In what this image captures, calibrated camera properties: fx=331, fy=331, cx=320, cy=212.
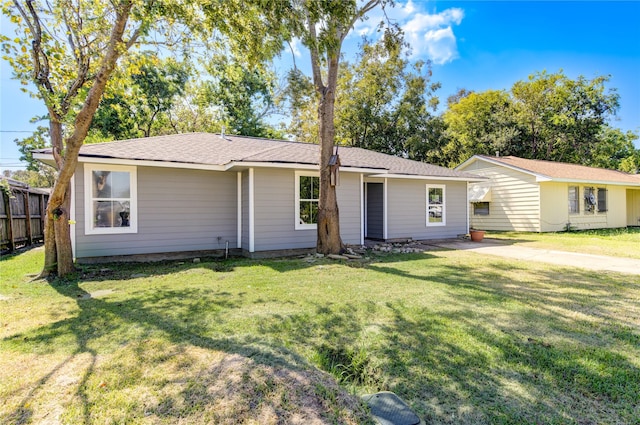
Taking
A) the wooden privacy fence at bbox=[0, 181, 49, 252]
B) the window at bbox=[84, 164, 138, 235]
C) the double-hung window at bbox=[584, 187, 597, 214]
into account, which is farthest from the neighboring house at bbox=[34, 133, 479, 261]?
the double-hung window at bbox=[584, 187, 597, 214]

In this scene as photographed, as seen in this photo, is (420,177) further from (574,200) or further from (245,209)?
(574,200)

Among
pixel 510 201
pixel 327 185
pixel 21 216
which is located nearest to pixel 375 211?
pixel 327 185

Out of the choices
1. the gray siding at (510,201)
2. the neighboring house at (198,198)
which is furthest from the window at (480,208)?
the neighboring house at (198,198)

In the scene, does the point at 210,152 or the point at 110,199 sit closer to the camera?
the point at 110,199

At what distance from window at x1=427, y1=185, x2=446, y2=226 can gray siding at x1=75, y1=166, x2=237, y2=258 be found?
746 centimetres

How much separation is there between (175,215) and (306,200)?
11.6 feet

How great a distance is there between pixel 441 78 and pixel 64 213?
24504 millimetres

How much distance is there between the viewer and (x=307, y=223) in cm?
960

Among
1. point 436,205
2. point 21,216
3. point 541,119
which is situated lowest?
point 21,216

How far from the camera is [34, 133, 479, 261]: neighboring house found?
25.9 ft

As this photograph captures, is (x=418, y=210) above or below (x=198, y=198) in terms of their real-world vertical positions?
below

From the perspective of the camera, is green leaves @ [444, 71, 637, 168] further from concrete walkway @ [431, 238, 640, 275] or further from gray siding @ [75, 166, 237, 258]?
gray siding @ [75, 166, 237, 258]

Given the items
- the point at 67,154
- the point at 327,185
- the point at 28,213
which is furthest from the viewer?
the point at 28,213

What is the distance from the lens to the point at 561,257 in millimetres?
8484
